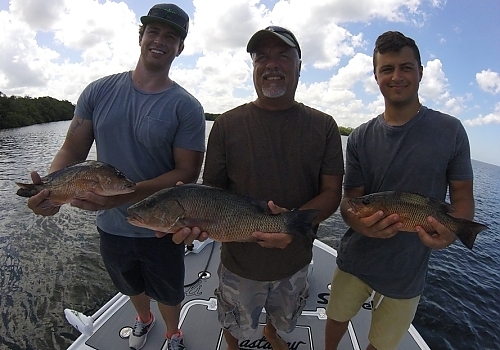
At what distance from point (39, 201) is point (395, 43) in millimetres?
3601

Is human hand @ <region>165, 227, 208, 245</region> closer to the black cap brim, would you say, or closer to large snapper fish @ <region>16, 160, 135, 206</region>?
large snapper fish @ <region>16, 160, 135, 206</region>

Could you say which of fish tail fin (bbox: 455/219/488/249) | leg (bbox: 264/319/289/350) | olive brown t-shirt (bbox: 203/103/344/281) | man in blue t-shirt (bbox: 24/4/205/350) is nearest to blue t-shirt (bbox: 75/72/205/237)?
man in blue t-shirt (bbox: 24/4/205/350)

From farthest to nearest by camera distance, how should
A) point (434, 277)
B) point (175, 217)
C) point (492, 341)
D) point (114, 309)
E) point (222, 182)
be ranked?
point (434, 277) < point (492, 341) < point (114, 309) < point (222, 182) < point (175, 217)

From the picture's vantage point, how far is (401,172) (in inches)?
112

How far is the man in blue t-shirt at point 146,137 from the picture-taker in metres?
2.99

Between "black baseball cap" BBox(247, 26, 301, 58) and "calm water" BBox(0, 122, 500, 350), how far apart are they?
282 inches

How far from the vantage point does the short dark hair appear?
278 centimetres

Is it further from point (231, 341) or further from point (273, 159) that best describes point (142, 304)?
point (273, 159)

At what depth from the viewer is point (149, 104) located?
301 cm

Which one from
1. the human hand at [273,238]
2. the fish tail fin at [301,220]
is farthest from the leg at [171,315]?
the fish tail fin at [301,220]

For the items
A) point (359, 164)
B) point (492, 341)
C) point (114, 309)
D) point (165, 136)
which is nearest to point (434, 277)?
point (492, 341)

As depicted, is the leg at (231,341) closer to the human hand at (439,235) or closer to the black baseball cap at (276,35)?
the human hand at (439,235)

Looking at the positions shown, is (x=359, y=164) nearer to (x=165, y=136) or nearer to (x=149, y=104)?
(x=165, y=136)

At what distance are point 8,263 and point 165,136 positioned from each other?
9.73 meters
